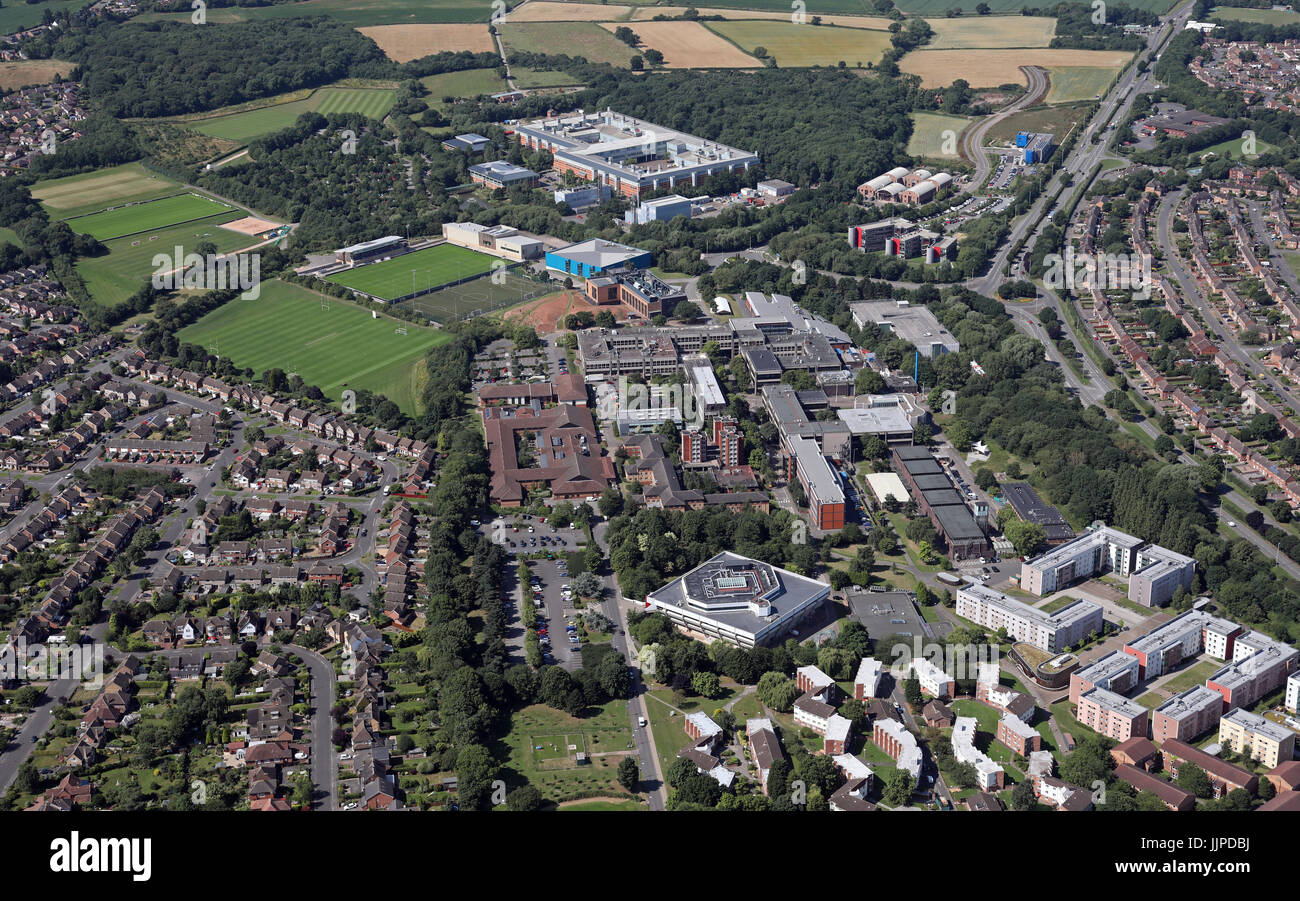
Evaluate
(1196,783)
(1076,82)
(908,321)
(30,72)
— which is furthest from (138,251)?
(1076,82)

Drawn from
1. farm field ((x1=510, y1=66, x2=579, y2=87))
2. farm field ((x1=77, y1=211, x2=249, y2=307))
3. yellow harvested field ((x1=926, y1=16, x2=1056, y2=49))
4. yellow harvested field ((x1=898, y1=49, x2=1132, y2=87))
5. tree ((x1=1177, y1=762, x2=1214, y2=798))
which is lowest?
farm field ((x1=77, y1=211, x2=249, y2=307))

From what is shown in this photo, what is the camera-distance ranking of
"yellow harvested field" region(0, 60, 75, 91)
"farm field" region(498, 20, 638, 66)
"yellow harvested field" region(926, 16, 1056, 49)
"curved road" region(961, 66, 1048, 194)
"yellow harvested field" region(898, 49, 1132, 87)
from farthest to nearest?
"yellow harvested field" region(926, 16, 1056, 49)
"farm field" region(498, 20, 638, 66)
"yellow harvested field" region(898, 49, 1132, 87)
"yellow harvested field" region(0, 60, 75, 91)
"curved road" region(961, 66, 1048, 194)

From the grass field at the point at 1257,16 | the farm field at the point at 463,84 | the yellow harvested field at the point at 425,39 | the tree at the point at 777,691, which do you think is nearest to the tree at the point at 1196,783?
the tree at the point at 777,691

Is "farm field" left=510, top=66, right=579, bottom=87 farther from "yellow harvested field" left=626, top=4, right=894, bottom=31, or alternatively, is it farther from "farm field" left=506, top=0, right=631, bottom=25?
"yellow harvested field" left=626, top=4, right=894, bottom=31

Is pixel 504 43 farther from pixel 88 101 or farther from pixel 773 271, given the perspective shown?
pixel 773 271

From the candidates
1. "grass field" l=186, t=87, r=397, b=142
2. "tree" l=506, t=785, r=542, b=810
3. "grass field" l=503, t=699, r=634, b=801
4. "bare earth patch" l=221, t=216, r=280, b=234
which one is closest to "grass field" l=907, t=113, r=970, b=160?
"grass field" l=186, t=87, r=397, b=142
